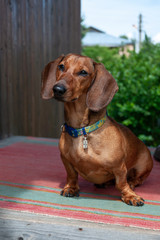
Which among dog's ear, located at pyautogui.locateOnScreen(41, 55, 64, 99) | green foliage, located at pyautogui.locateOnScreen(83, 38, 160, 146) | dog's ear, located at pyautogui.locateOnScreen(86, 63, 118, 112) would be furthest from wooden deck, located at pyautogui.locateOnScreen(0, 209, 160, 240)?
green foliage, located at pyautogui.locateOnScreen(83, 38, 160, 146)

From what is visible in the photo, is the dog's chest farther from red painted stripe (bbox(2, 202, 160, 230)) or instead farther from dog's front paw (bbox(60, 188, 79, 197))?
red painted stripe (bbox(2, 202, 160, 230))

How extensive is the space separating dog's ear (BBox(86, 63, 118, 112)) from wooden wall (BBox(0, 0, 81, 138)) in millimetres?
2404

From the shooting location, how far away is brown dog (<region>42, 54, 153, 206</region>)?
6.40ft

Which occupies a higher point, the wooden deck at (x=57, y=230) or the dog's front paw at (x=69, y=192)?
the wooden deck at (x=57, y=230)

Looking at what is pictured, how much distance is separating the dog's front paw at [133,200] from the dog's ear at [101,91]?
2.11 feet

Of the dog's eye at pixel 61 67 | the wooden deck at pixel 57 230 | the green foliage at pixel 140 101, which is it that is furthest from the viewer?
the green foliage at pixel 140 101

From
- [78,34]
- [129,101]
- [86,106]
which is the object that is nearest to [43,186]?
[86,106]

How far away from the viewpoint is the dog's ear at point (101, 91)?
1948mm

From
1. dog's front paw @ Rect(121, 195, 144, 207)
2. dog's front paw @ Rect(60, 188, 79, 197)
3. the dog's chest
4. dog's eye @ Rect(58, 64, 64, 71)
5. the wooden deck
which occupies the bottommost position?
dog's front paw @ Rect(60, 188, 79, 197)

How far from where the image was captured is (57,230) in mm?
1720

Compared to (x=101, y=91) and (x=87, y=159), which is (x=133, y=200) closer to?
(x=87, y=159)

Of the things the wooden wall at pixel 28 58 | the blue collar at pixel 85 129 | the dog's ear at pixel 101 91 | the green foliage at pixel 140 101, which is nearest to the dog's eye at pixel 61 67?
the dog's ear at pixel 101 91

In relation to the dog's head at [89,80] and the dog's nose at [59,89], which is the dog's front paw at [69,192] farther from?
the dog's nose at [59,89]

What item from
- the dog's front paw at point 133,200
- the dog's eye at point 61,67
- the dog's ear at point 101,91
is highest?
the dog's eye at point 61,67
